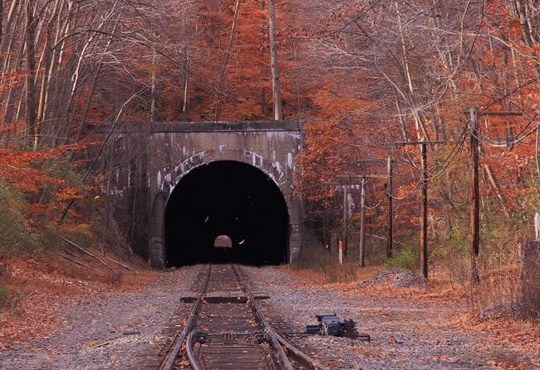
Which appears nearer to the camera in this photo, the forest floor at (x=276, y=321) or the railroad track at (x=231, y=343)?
the railroad track at (x=231, y=343)

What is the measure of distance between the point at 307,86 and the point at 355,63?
12.8 metres

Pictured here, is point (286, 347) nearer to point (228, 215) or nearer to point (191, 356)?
point (191, 356)

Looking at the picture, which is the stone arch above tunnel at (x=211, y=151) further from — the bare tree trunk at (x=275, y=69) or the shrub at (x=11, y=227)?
the shrub at (x=11, y=227)

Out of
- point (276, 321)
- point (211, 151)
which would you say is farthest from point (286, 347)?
point (211, 151)

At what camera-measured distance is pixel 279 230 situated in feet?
173

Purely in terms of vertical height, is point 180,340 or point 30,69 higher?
point 30,69

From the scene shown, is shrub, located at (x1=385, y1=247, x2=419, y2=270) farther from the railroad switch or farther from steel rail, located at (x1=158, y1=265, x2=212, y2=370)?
the railroad switch

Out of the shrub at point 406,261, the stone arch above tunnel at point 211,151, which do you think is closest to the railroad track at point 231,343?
the shrub at point 406,261

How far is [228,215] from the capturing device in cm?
6575

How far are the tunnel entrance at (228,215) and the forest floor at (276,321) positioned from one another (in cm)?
1634

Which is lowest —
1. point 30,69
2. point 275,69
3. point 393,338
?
point 393,338

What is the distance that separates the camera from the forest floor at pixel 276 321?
12.7 metres

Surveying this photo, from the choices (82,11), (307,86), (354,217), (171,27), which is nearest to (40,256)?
→ (82,11)

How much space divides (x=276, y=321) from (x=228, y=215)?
1901 inches
